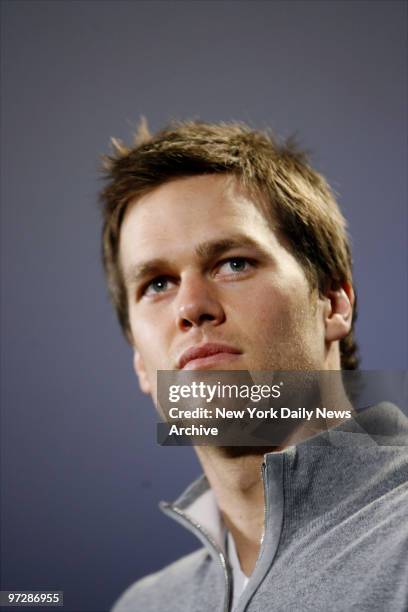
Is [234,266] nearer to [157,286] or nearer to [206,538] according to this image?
[157,286]

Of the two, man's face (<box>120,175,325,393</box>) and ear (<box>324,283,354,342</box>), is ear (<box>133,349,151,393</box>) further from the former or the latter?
ear (<box>324,283,354,342</box>)

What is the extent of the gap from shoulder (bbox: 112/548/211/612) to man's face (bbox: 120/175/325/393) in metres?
0.29

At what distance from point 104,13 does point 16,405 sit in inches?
30.0

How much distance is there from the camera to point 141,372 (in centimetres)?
112

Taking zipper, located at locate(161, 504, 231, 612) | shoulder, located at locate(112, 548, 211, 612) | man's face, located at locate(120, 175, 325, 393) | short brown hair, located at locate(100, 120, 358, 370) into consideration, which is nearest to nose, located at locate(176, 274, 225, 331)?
man's face, located at locate(120, 175, 325, 393)

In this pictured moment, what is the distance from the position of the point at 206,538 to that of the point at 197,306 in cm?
34

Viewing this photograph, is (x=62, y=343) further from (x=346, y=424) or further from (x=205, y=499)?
(x=346, y=424)

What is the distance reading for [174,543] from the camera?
121 cm

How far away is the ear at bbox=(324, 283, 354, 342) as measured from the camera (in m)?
1.00

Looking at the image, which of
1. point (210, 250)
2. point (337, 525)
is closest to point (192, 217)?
point (210, 250)

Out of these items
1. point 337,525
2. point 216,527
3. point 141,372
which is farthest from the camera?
point 141,372

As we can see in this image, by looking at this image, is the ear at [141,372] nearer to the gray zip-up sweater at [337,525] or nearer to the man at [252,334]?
the man at [252,334]

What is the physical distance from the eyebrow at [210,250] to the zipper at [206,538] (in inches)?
13.8

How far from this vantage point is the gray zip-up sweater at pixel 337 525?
0.68m
